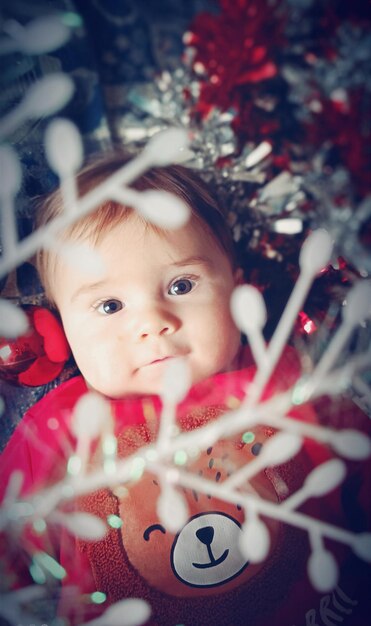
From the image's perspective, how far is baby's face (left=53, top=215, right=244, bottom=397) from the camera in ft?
1.68

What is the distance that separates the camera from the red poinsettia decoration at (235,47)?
0.46 m

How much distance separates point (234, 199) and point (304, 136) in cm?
11

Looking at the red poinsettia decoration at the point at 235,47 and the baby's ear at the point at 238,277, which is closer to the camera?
the red poinsettia decoration at the point at 235,47

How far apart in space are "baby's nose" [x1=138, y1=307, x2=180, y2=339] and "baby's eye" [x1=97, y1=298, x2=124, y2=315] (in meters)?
0.03

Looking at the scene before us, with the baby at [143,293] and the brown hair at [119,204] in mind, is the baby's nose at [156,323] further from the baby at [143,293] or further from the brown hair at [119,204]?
the brown hair at [119,204]

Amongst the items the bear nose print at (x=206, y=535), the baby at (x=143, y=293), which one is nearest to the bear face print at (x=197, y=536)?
the bear nose print at (x=206, y=535)

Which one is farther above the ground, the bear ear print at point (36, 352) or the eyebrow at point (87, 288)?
the eyebrow at point (87, 288)

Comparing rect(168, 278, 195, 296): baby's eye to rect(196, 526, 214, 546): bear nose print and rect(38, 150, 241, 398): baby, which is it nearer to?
rect(38, 150, 241, 398): baby

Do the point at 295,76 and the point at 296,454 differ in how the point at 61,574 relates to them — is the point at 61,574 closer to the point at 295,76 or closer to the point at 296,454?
the point at 296,454

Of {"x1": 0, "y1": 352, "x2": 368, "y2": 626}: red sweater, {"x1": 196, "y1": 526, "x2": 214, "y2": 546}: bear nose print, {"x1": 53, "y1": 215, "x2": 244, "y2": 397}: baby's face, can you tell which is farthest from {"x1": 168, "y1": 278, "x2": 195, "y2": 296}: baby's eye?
{"x1": 196, "y1": 526, "x2": 214, "y2": 546}: bear nose print

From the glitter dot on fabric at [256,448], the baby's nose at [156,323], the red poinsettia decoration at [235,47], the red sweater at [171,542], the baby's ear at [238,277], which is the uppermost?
the red poinsettia decoration at [235,47]

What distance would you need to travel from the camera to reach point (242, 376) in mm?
600

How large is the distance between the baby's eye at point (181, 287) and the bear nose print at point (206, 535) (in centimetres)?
26

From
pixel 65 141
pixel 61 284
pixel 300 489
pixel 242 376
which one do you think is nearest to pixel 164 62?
pixel 65 141
